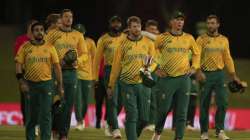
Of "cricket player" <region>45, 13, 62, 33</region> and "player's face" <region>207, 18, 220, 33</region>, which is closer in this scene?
"cricket player" <region>45, 13, 62, 33</region>

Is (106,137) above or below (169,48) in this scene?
below

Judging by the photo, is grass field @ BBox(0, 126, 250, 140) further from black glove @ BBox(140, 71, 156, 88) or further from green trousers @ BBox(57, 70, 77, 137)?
black glove @ BBox(140, 71, 156, 88)

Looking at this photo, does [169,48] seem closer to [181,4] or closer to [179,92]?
[179,92]

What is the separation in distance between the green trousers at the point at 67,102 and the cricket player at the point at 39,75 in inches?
40.3

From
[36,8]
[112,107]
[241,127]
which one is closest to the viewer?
[112,107]

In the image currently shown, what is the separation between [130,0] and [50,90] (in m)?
23.0

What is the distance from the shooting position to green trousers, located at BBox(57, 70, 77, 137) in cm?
1830

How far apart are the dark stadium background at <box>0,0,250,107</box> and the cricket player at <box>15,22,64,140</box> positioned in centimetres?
2175

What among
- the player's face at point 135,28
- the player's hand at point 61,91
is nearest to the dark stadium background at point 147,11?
the player's face at point 135,28

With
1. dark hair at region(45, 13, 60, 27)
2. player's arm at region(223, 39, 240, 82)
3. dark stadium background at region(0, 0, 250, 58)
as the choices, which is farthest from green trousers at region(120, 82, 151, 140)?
dark stadium background at region(0, 0, 250, 58)

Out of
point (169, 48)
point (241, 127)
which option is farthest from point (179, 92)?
point (241, 127)

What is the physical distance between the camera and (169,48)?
18172 millimetres

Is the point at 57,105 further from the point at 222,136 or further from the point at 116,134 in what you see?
the point at 222,136

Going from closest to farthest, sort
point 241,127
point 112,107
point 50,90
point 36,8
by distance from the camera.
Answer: point 50,90 < point 112,107 < point 241,127 < point 36,8
